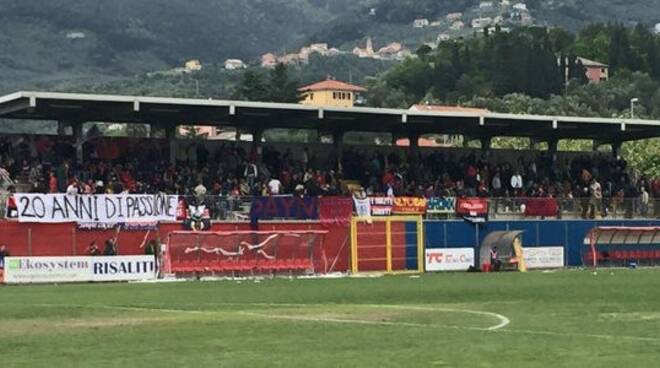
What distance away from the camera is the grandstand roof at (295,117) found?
52188mm

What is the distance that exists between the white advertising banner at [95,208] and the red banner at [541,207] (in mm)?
17489

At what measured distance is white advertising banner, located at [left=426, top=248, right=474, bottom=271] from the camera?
55.1 metres

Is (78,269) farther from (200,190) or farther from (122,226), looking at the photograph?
(200,190)

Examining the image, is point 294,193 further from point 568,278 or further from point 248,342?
point 248,342

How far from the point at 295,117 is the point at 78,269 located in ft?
53.1

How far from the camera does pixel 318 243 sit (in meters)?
52.0

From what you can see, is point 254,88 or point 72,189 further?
point 254,88

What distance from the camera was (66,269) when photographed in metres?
45.8

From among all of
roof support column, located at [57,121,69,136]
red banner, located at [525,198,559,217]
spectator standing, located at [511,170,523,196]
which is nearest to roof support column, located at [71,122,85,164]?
roof support column, located at [57,121,69,136]

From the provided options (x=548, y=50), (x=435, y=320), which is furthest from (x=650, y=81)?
(x=435, y=320)

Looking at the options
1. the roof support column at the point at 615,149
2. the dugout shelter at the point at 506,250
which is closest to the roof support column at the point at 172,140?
the dugout shelter at the point at 506,250

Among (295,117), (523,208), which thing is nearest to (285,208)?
(295,117)

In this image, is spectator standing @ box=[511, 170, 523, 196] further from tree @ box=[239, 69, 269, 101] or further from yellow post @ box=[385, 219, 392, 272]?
tree @ box=[239, 69, 269, 101]

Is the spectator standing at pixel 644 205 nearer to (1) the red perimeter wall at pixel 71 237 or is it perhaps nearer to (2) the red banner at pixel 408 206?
(2) the red banner at pixel 408 206
